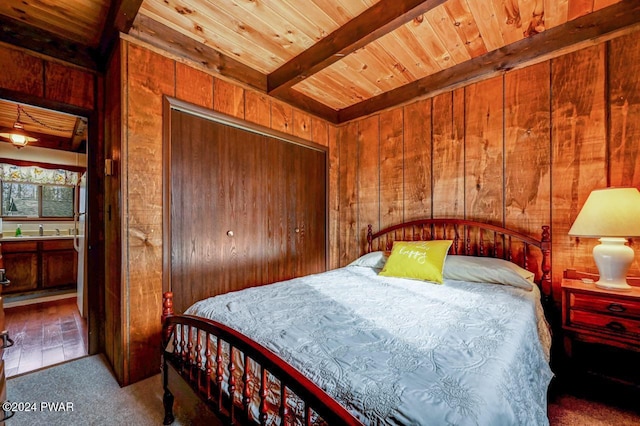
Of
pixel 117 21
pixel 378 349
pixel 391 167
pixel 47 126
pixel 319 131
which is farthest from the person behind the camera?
pixel 47 126

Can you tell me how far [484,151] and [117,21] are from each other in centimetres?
304

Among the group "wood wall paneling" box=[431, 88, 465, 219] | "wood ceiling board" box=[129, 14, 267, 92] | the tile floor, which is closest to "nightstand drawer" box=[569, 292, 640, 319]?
"wood wall paneling" box=[431, 88, 465, 219]

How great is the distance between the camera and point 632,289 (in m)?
1.73

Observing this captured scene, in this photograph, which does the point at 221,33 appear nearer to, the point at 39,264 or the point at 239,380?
the point at 239,380

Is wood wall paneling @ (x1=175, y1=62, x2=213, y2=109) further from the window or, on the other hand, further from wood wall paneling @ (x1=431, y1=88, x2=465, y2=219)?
the window

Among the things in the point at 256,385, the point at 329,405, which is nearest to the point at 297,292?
the point at 256,385

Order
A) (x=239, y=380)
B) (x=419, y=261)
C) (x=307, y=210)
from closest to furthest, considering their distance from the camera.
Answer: (x=239, y=380)
(x=419, y=261)
(x=307, y=210)

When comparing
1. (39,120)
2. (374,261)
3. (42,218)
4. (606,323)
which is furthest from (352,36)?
(42,218)

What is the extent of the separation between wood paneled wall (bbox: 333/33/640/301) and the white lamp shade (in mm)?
341

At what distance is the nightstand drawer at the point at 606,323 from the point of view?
1.62 m

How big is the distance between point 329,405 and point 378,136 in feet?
9.95

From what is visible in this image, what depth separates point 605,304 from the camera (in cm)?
170

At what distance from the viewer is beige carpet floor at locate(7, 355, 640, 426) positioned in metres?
1.62

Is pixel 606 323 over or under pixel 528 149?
under
